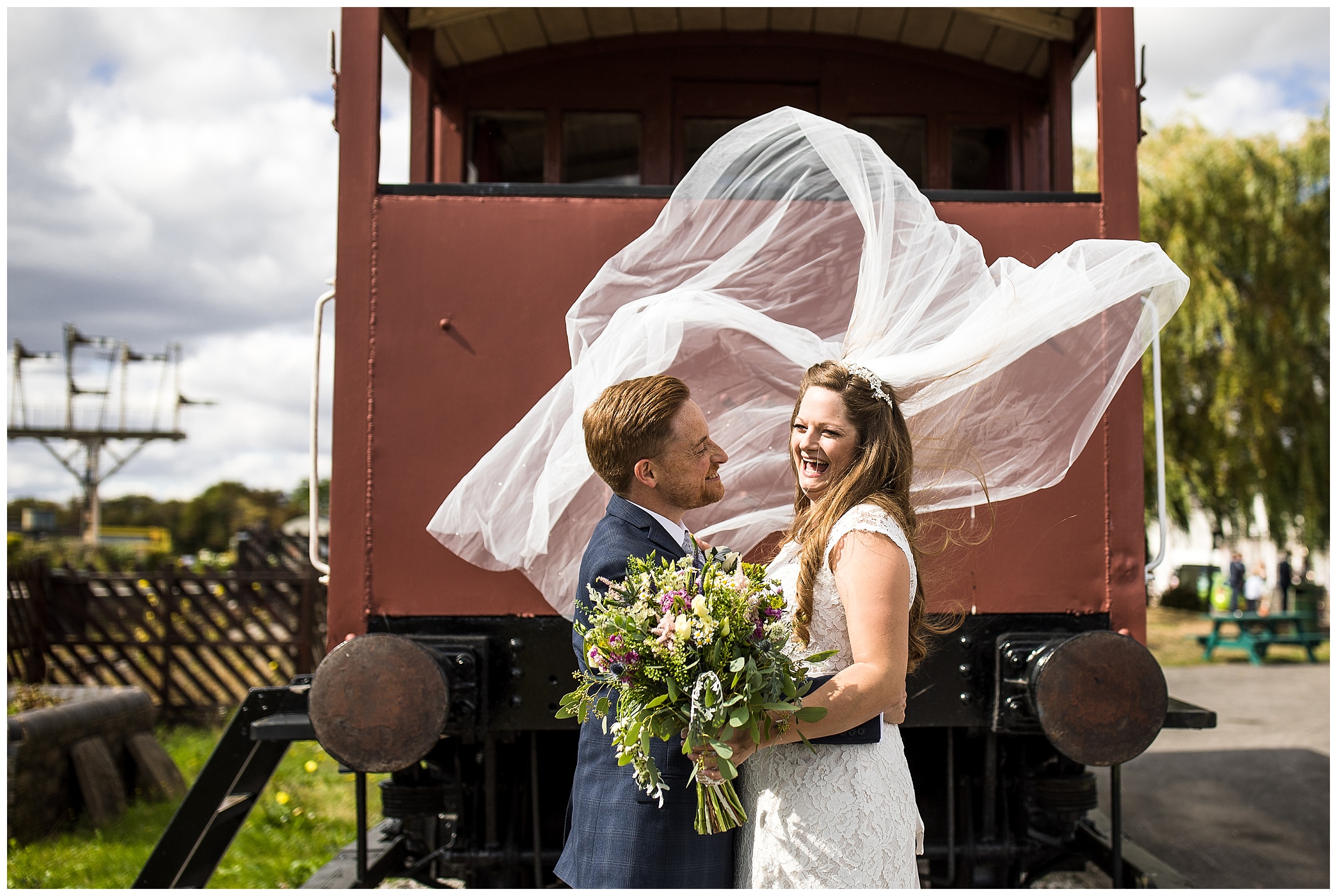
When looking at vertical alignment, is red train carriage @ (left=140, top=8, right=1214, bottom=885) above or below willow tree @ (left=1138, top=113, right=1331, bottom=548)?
below

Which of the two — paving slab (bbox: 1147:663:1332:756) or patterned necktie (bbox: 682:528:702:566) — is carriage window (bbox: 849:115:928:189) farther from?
paving slab (bbox: 1147:663:1332:756)

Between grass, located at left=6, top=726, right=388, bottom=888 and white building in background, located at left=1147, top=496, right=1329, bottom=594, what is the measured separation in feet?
39.5

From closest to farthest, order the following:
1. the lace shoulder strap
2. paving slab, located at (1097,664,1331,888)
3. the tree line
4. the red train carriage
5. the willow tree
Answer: the lace shoulder strap < the red train carriage < paving slab, located at (1097,664,1331,888) < the willow tree < the tree line

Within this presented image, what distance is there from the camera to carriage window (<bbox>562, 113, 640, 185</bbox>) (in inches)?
164

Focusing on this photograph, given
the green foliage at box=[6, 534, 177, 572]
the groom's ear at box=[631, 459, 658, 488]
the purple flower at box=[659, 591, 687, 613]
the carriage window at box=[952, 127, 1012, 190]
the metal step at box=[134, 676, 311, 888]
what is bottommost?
the green foliage at box=[6, 534, 177, 572]

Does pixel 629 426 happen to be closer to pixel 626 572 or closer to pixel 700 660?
pixel 626 572

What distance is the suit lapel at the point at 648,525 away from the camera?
197cm

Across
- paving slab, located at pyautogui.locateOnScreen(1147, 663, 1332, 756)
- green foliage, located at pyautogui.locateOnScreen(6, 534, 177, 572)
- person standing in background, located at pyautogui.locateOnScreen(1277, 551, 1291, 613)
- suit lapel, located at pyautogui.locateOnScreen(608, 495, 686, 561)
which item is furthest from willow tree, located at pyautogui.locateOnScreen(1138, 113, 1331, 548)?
green foliage, located at pyautogui.locateOnScreen(6, 534, 177, 572)

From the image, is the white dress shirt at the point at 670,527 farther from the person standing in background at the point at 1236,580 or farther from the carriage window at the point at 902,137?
the person standing in background at the point at 1236,580

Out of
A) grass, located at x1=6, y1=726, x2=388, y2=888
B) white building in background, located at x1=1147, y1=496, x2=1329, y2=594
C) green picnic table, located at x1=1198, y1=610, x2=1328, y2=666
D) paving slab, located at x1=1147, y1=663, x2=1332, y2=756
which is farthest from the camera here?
white building in background, located at x1=1147, y1=496, x2=1329, y2=594

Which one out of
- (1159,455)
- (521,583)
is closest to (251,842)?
(521,583)

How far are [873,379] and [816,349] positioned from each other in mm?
705

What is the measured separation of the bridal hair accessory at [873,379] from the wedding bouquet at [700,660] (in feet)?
1.59

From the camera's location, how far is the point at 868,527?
1.77m
